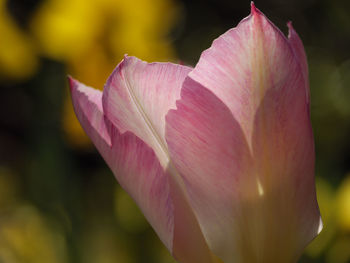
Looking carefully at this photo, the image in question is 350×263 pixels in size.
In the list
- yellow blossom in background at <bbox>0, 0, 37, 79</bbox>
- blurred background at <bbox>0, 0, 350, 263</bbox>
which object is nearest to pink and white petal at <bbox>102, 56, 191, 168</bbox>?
blurred background at <bbox>0, 0, 350, 263</bbox>

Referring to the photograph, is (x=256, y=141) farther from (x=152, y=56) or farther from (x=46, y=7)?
(x=46, y=7)

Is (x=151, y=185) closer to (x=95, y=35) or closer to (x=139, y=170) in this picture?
(x=139, y=170)

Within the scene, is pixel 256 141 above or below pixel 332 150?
above

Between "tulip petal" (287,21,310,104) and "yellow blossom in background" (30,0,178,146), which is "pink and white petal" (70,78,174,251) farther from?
"yellow blossom in background" (30,0,178,146)

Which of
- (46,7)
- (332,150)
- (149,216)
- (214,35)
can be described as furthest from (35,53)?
(149,216)

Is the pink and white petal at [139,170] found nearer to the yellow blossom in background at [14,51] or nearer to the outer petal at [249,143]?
the outer petal at [249,143]

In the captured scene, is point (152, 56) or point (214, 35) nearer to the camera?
point (152, 56)

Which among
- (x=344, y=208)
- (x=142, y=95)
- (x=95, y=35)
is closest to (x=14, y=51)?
(x=95, y=35)

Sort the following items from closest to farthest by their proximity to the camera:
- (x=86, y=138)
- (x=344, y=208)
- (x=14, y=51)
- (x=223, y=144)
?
(x=223, y=144) → (x=344, y=208) → (x=86, y=138) → (x=14, y=51)
